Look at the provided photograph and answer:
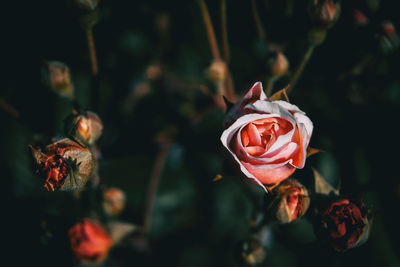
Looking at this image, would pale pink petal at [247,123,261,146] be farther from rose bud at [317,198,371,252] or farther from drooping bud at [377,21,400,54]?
drooping bud at [377,21,400,54]

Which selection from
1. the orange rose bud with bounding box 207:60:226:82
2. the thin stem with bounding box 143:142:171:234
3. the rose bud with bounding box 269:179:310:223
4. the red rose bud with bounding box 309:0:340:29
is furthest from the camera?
the thin stem with bounding box 143:142:171:234

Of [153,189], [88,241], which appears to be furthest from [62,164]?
[153,189]

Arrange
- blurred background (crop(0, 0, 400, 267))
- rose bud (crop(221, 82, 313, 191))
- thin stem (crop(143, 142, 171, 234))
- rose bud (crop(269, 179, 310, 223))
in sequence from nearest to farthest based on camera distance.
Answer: rose bud (crop(221, 82, 313, 191)), rose bud (crop(269, 179, 310, 223)), blurred background (crop(0, 0, 400, 267)), thin stem (crop(143, 142, 171, 234))

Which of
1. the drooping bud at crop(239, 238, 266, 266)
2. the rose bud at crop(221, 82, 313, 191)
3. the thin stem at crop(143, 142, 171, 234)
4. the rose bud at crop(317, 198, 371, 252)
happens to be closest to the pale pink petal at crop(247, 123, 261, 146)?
the rose bud at crop(221, 82, 313, 191)

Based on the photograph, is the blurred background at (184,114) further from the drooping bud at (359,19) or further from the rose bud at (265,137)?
the rose bud at (265,137)

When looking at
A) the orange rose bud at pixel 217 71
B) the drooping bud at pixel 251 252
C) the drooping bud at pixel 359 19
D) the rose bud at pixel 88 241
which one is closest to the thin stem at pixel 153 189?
the rose bud at pixel 88 241

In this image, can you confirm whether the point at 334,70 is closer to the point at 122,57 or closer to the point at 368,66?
the point at 368,66
